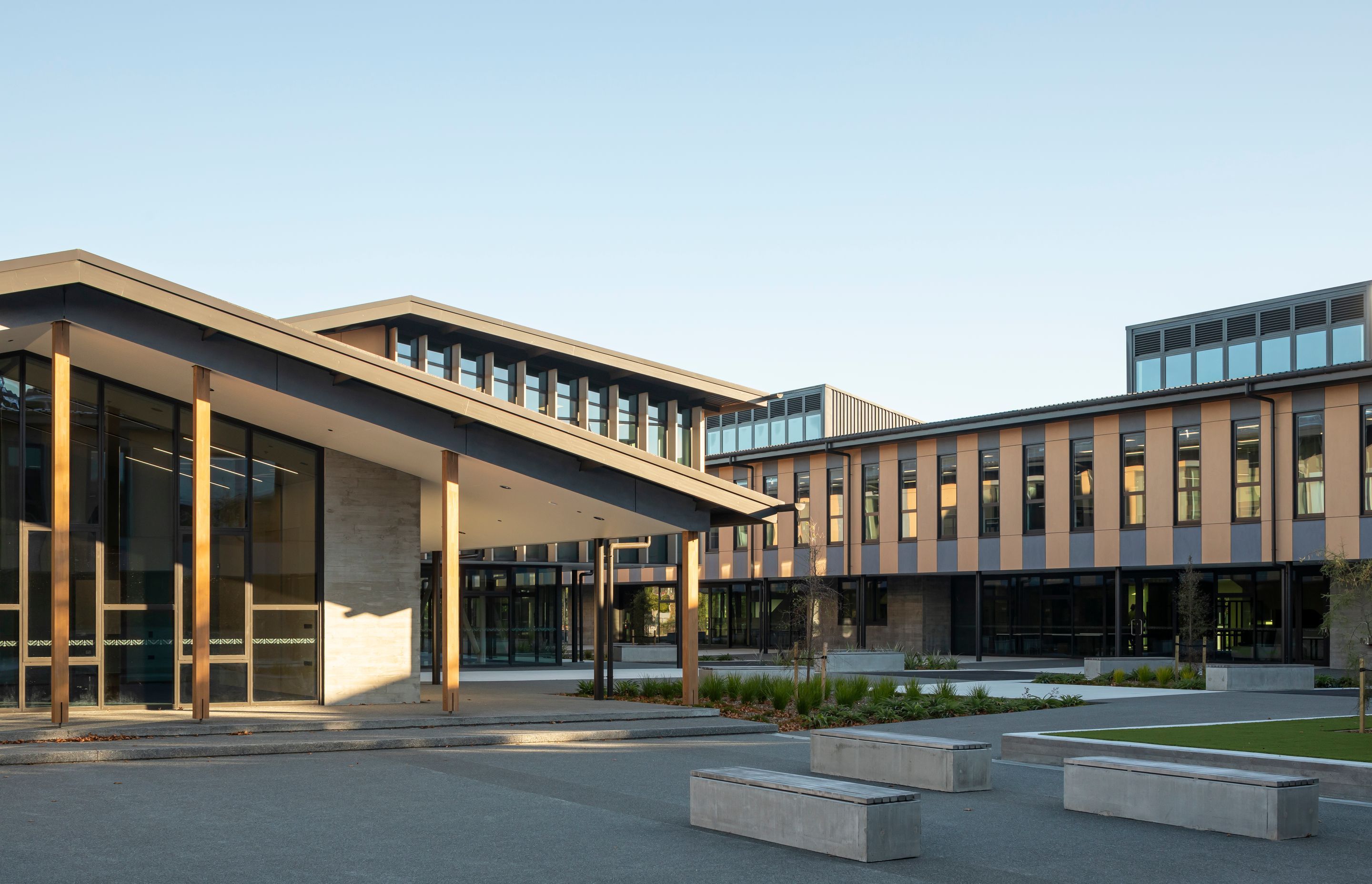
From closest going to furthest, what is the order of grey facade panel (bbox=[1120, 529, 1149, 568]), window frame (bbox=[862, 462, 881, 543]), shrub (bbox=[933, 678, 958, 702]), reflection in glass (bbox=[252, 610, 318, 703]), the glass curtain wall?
1. the glass curtain wall
2. reflection in glass (bbox=[252, 610, 318, 703])
3. shrub (bbox=[933, 678, 958, 702])
4. grey facade panel (bbox=[1120, 529, 1149, 568])
5. window frame (bbox=[862, 462, 881, 543])

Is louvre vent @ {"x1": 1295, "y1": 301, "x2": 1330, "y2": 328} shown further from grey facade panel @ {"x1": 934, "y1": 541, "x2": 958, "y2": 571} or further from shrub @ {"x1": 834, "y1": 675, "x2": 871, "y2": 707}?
shrub @ {"x1": 834, "y1": 675, "x2": 871, "y2": 707}

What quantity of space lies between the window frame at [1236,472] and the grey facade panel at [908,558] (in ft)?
38.1

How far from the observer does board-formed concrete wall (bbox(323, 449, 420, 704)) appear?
2030cm

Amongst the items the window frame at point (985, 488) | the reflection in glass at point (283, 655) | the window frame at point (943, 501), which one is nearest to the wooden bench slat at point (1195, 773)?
the reflection in glass at point (283, 655)

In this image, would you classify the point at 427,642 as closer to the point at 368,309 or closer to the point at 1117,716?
the point at 368,309

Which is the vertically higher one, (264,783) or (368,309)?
(368,309)

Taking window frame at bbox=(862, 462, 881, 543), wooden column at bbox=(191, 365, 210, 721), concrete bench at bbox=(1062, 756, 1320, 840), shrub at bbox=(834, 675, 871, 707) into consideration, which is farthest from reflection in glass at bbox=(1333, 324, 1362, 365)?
wooden column at bbox=(191, 365, 210, 721)

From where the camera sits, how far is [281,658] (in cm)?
1991

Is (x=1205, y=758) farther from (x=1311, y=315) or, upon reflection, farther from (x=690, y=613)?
(x=1311, y=315)

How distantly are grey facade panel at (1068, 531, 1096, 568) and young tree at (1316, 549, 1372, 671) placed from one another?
650 centimetres

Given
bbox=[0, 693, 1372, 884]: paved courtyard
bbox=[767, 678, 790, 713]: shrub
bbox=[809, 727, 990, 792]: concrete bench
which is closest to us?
bbox=[0, 693, 1372, 884]: paved courtyard

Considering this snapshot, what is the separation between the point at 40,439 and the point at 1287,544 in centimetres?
2973

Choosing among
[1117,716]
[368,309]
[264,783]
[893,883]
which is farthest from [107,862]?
[368,309]

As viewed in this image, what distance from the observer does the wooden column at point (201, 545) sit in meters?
16.3
